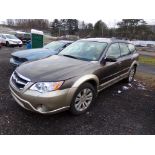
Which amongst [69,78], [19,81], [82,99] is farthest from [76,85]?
[19,81]

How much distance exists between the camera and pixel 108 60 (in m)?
4.29

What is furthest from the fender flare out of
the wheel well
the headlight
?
the headlight

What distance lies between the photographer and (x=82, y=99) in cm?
382

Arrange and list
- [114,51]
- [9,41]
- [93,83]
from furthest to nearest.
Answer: [9,41] → [114,51] → [93,83]

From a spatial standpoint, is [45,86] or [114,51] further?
[114,51]

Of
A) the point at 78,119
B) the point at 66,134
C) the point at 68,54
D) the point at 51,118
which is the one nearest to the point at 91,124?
the point at 78,119

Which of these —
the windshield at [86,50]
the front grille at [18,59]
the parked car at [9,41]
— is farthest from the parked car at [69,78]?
the parked car at [9,41]

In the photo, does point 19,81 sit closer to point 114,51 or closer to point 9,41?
point 114,51

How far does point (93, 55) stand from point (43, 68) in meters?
1.36

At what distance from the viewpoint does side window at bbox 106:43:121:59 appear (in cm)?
461

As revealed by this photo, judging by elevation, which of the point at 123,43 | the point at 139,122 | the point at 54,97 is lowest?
the point at 139,122

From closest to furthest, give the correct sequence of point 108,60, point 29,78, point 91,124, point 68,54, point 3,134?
point 3,134 → point 29,78 → point 91,124 → point 108,60 → point 68,54

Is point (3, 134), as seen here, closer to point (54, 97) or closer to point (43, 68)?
point (54, 97)

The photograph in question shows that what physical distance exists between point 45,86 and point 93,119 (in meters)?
1.30
